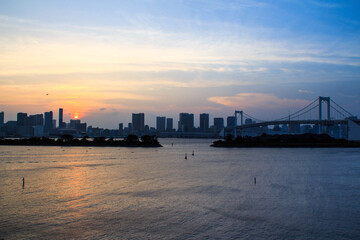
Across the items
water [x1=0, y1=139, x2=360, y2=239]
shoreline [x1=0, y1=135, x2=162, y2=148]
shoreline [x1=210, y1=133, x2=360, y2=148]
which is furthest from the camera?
shoreline [x1=210, y1=133, x2=360, y2=148]

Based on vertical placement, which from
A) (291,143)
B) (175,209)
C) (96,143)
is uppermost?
(291,143)

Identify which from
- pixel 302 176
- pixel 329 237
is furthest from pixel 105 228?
pixel 302 176

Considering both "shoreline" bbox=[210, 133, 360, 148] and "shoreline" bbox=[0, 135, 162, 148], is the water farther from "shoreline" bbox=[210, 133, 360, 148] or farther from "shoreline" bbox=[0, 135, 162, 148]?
"shoreline" bbox=[210, 133, 360, 148]

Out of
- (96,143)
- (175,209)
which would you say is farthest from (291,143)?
(175,209)

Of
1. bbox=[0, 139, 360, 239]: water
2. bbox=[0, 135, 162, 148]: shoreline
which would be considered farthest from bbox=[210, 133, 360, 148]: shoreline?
bbox=[0, 139, 360, 239]: water

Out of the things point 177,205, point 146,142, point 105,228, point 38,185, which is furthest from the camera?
point 146,142

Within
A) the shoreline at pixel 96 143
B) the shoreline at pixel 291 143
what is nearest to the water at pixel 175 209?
the shoreline at pixel 96 143

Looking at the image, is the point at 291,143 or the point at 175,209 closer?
the point at 175,209

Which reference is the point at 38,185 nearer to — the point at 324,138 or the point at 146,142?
the point at 146,142

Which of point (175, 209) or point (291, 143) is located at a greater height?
point (291, 143)

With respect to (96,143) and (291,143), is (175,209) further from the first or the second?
(291,143)

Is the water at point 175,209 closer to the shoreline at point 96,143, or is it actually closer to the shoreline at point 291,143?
the shoreline at point 96,143
